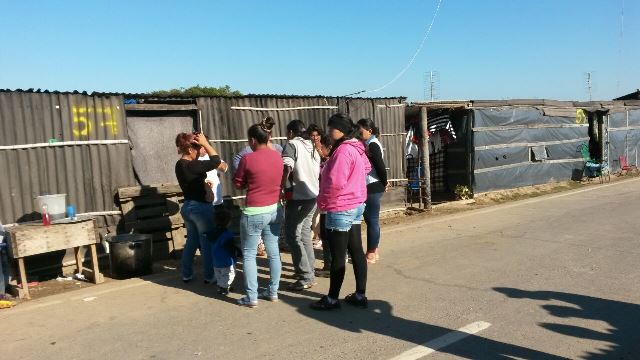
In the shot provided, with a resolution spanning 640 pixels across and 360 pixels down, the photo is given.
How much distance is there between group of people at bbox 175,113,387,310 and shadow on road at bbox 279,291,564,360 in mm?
153

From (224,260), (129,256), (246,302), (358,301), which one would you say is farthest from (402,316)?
(129,256)

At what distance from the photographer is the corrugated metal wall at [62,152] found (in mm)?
6707

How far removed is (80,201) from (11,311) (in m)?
2.17

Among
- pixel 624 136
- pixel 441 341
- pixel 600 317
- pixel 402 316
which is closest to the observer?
pixel 441 341

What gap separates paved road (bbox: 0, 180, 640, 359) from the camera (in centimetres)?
413

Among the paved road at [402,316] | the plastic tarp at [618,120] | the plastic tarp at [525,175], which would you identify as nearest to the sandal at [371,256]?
the paved road at [402,316]

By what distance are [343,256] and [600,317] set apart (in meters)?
2.43

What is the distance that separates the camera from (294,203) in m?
5.82

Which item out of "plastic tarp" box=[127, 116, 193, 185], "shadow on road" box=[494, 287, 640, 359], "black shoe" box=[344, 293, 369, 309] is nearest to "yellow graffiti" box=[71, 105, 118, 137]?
"plastic tarp" box=[127, 116, 193, 185]

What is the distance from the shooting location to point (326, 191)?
16.2 feet

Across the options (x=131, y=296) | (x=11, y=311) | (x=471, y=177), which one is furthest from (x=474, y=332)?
(x=471, y=177)

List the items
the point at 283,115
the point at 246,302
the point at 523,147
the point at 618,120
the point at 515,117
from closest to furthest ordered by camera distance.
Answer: the point at 246,302, the point at 283,115, the point at 515,117, the point at 523,147, the point at 618,120

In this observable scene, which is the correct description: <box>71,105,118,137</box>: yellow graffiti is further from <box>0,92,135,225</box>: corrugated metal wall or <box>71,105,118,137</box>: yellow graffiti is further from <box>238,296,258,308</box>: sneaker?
<box>238,296,258,308</box>: sneaker

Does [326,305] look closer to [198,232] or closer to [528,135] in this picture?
[198,232]
